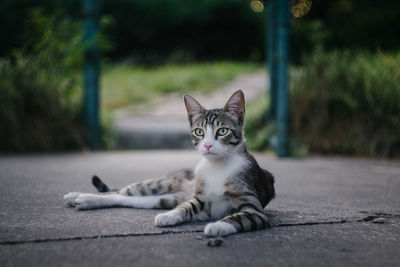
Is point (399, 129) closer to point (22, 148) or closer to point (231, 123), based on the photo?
point (231, 123)

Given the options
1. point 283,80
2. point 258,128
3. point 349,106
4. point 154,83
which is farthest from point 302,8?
point 283,80

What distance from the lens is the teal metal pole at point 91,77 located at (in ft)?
20.8

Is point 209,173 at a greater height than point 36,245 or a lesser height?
greater

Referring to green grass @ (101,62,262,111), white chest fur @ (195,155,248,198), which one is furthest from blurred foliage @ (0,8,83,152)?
white chest fur @ (195,155,248,198)

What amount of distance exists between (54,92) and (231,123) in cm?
405

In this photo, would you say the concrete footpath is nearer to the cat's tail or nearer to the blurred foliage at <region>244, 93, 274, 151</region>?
the cat's tail

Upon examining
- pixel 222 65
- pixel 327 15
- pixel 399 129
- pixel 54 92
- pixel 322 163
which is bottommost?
pixel 322 163

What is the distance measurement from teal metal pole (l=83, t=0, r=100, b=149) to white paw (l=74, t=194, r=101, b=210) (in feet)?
12.0

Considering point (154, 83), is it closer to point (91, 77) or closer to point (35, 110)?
point (91, 77)

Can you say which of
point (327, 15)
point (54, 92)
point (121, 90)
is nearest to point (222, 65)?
point (121, 90)

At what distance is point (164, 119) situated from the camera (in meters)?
9.27

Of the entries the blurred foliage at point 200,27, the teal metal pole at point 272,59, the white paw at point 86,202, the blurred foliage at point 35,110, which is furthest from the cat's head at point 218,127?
the blurred foliage at point 200,27

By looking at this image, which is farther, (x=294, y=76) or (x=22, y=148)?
(x=294, y=76)

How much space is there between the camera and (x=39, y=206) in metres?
2.90
